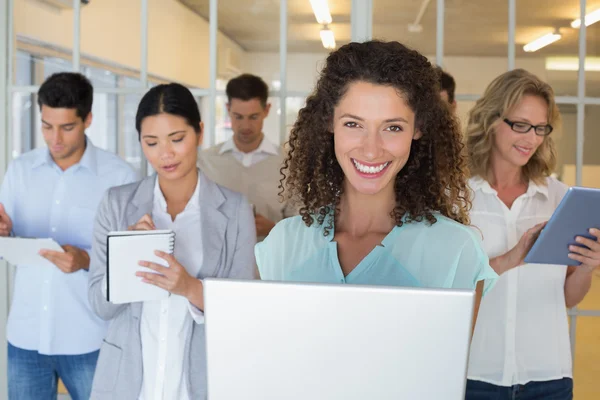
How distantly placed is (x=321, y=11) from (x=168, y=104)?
5.59 m

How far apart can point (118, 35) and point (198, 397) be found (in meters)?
4.46

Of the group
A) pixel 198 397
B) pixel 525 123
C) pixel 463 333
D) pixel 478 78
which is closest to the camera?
pixel 463 333

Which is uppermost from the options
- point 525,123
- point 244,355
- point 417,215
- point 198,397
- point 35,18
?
point 35,18

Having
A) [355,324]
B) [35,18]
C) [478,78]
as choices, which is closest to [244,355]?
[355,324]

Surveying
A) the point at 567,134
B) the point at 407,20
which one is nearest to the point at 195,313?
the point at 567,134

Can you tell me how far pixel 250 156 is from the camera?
126 inches

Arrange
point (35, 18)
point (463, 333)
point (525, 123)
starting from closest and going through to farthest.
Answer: point (463, 333) → point (525, 123) → point (35, 18)

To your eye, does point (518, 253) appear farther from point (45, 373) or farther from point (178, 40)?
point (178, 40)

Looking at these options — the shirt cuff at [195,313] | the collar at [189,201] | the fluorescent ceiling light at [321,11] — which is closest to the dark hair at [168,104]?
the collar at [189,201]

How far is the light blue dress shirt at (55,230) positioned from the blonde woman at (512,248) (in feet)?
4.54

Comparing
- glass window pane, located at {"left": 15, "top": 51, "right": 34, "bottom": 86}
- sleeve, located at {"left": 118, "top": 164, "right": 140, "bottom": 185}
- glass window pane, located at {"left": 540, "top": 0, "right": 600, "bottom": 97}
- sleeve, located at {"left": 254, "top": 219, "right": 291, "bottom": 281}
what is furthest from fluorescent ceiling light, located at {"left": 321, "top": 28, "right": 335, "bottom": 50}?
glass window pane, located at {"left": 540, "top": 0, "right": 600, "bottom": 97}

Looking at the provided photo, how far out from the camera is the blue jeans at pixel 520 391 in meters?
2.10

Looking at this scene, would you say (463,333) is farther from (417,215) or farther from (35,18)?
(35,18)

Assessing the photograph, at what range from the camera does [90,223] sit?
2.52m
